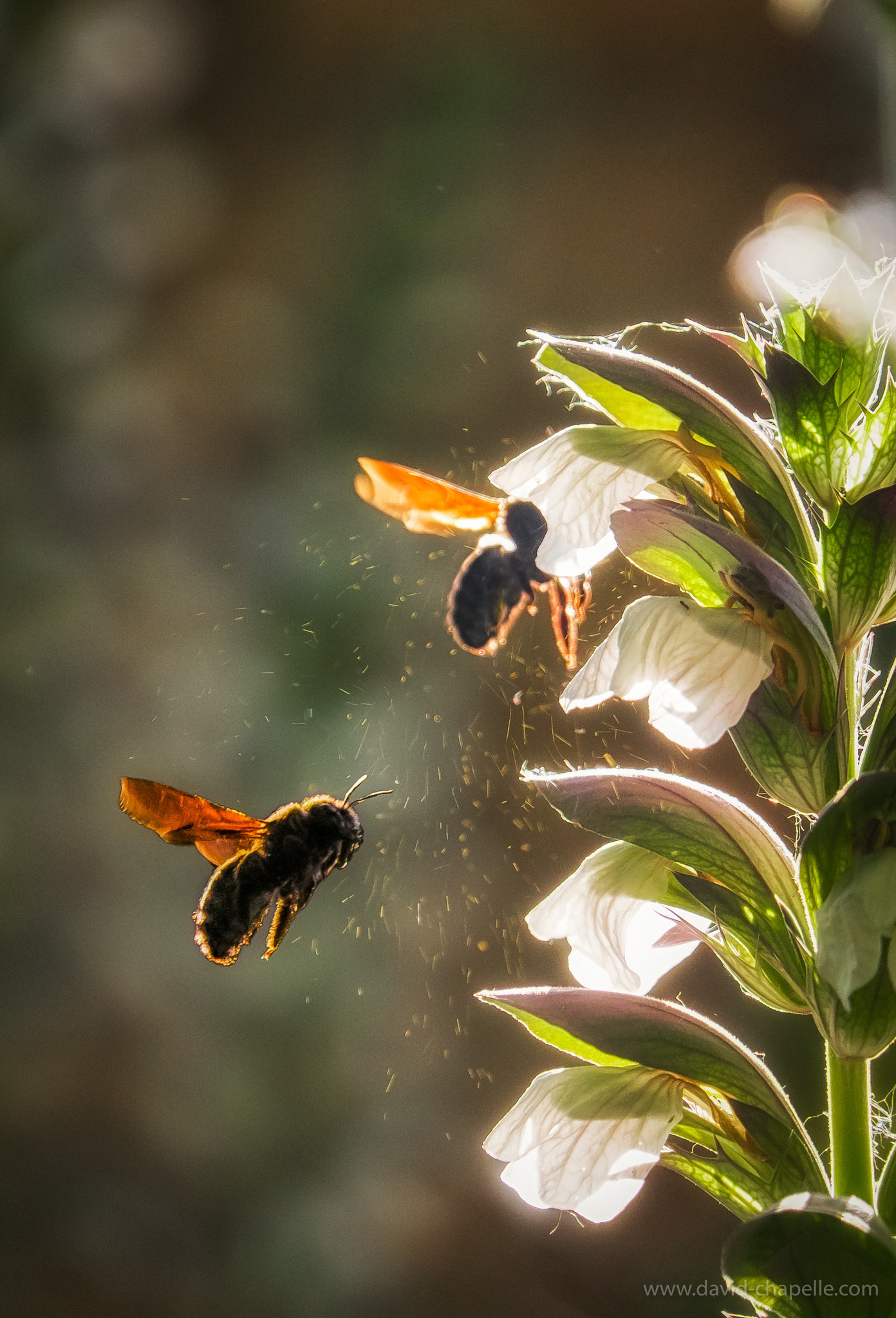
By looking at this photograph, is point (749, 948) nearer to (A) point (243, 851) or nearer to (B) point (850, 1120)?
(B) point (850, 1120)

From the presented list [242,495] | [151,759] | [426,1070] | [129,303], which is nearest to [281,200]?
[129,303]

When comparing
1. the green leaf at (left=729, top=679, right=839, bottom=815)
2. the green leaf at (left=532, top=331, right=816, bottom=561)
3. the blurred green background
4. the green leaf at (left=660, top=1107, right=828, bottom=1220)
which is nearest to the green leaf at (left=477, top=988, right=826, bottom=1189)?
the green leaf at (left=660, top=1107, right=828, bottom=1220)

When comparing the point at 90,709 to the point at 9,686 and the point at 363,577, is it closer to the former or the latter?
the point at 9,686

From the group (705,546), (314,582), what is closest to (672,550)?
(705,546)

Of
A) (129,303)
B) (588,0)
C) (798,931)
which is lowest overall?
(798,931)

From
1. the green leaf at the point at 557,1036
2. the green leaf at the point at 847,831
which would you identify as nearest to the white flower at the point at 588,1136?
the green leaf at the point at 557,1036

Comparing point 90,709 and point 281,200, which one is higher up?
point 281,200
